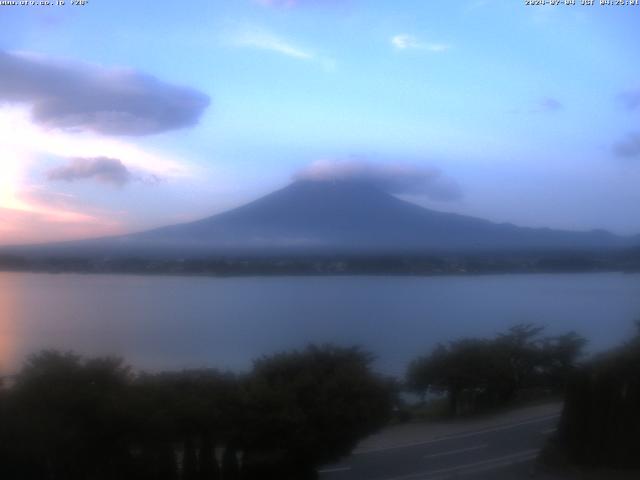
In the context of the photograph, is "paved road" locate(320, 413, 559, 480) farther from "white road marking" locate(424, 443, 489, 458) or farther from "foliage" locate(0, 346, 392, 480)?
"foliage" locate(0, 346, 392, 480)

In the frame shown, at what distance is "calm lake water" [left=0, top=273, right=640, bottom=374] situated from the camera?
567 inches

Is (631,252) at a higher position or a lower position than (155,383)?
higher

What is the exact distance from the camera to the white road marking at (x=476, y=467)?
1064 cm

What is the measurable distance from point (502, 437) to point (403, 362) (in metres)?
3.87

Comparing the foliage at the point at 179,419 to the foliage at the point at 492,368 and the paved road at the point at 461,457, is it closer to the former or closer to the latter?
the paved road at the point at 461,457

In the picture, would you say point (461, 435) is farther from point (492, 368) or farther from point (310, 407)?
point (310, 407)

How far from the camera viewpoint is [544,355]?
1454cm

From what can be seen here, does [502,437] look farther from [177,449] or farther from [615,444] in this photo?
[177,449]

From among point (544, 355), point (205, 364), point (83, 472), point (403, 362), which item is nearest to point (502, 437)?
point (544, 355)

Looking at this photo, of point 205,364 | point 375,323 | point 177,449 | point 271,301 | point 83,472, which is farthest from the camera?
point 271,301

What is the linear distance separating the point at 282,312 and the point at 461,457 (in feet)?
27.7

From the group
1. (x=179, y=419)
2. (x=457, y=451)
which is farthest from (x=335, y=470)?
(x=179, y=419)

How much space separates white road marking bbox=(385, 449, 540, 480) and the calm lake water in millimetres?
3186

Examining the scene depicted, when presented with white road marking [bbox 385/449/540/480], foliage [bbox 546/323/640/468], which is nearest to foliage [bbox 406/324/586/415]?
foliage [bbox 546/323/640/468]
